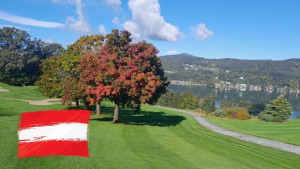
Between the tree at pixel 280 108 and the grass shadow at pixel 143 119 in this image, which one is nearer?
the grass shadow at pixel 143 119

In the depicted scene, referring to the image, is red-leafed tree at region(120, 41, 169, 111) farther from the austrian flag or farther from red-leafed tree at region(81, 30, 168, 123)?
the austrian flag

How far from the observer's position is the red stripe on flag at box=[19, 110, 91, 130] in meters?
3.97

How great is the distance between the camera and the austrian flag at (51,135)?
3973mm

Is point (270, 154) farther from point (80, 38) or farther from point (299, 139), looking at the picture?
point (80, 38)

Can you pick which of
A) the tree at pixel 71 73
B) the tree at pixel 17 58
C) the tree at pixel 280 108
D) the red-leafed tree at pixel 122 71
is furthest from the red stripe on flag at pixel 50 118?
the tree at pixel 17 58

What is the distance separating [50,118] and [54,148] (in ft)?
1.86

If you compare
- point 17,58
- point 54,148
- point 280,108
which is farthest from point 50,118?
point 17,58

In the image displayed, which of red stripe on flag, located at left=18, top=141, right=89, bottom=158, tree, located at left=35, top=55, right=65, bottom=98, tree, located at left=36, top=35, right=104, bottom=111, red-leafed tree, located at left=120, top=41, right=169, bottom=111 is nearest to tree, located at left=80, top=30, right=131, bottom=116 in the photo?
red-leafed tree, located at left=120, top=41, right=169, bottom=111

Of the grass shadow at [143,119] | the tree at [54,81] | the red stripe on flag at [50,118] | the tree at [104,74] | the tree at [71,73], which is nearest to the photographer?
the red stripe on flag at [50,118]

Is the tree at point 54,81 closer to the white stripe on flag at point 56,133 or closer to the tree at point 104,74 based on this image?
the tree at point 104,74

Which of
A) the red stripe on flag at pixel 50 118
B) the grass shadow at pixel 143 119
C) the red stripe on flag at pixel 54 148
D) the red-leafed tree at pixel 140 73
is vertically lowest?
the grass shadow at pixel 143 119

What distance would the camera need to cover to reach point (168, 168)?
30.0ft

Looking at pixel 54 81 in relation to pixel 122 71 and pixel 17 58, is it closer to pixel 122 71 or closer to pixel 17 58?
A: pixel 122 71

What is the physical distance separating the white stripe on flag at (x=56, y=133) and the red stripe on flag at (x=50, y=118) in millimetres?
81
